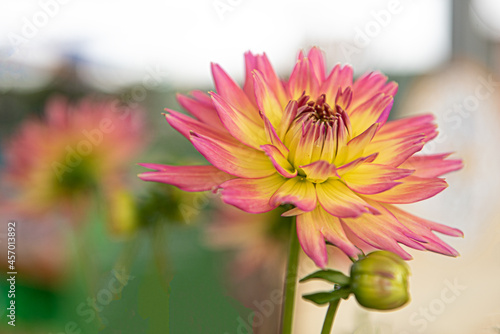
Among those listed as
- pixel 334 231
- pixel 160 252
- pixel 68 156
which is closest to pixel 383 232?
pixel 334 231

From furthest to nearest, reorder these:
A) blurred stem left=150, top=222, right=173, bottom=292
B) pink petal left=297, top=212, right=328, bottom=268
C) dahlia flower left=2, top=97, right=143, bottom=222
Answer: dahlia flower left=2, top=97, right=143, bottom=222
blurred stem left=150, top=222, right=173, bottom=292
pink petal left=297, top=212, right=328, bottom=268

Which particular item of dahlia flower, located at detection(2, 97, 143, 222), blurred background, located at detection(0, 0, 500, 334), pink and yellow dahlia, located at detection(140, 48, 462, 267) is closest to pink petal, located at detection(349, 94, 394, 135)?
pink and yellow dahlia, located at detection(140, 48, 462, 267)

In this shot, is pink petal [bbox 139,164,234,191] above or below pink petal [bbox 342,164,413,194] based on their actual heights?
below

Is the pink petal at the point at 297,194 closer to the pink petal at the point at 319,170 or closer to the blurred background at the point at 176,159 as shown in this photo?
the pink petal at the point at 319,170

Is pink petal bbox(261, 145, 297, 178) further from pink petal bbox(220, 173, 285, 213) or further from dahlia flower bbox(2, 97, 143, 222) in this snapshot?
dahlia flower bbox(2, 97, 143, 222)

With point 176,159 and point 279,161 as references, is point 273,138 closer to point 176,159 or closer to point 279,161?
point 279,161

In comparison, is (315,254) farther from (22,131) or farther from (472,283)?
(472,283)

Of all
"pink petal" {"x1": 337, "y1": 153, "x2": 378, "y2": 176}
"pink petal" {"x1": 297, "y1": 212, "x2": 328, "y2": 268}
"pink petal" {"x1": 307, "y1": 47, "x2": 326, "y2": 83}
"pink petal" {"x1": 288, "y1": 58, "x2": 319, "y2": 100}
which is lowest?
"pink petal" {"x1": 297, "y1": 212, "x2": 328, "y2": 268}

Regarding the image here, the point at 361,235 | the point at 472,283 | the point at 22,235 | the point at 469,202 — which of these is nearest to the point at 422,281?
the point at 472,283
